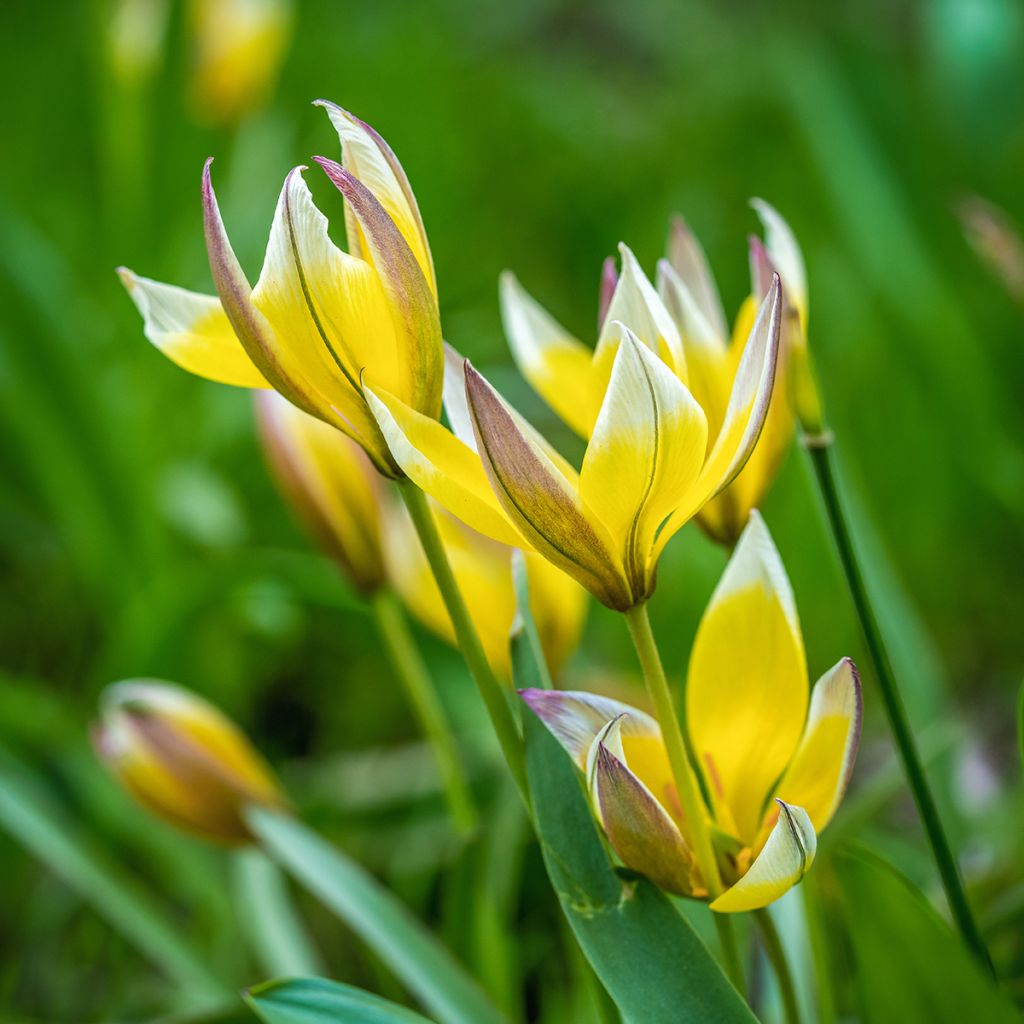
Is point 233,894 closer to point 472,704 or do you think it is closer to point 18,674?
point 472,704

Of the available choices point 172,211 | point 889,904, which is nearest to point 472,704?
point 889,904

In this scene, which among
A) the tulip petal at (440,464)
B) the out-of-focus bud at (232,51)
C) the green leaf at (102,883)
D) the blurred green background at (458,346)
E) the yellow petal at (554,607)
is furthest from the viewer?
the out-of-focus bud at (232,51)

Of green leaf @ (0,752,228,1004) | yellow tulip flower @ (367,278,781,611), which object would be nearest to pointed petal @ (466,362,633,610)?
yellow tulip flower @ (367,278,781,611)

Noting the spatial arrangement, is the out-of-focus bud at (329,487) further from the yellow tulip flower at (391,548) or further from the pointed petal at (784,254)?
the pointed petal at (784,254)

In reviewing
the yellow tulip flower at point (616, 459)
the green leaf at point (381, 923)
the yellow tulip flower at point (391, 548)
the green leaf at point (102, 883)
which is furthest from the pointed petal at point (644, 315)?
the green leaf at point (102, 883)

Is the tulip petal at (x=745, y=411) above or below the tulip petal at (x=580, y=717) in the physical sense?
above

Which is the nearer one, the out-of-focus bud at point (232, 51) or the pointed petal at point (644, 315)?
the pointed petal at point (644, 315)

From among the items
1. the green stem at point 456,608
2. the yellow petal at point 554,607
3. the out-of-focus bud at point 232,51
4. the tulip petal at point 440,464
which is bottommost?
the yellow petal at point 554,607
